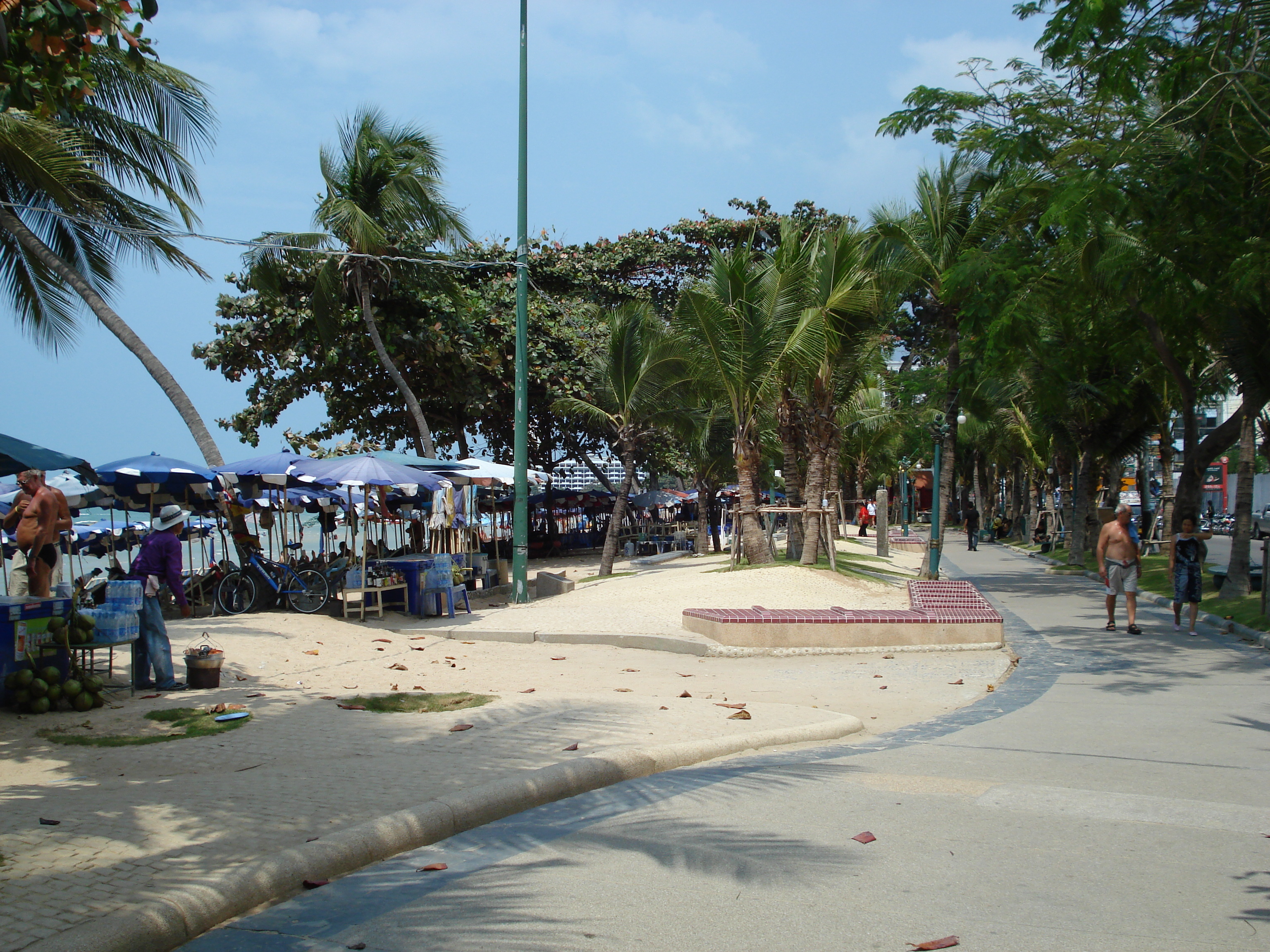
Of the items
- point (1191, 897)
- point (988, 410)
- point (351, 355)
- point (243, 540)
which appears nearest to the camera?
point (1191, 897)

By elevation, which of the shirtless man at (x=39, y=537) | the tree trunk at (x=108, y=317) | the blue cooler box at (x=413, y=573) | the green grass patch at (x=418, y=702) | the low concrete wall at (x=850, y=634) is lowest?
the green grass patch at (x=418, y=702)

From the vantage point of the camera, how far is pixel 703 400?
25375mm

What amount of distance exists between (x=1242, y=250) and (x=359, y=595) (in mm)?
15183

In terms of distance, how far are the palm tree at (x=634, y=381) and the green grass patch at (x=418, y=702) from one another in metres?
15.1

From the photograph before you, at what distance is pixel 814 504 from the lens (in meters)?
Result: 20.2

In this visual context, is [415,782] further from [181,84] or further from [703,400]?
[703,400]

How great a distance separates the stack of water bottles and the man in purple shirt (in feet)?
0.54

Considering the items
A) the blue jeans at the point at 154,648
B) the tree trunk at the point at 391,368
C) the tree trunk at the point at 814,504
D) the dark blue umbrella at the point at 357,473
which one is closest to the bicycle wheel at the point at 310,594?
the dark blue umbrella at the point at 357,473

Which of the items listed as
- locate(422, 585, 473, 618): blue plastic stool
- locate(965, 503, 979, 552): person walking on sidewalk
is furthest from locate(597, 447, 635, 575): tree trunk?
locate(965, 503, 979, 552): person walking on sidewalk

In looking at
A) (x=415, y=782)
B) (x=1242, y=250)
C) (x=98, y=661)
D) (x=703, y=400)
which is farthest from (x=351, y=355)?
(x=415, y=782)

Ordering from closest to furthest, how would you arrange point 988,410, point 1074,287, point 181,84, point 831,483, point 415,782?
point 415,782 < point 181,84 < point 1074,287 < point 831,483 < point 988,410

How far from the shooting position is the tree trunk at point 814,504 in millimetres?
19656

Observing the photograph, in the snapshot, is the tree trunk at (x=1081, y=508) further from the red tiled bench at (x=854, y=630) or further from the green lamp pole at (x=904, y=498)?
the green lamp pole at (x=904, y=498)

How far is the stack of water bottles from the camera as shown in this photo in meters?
8.63
